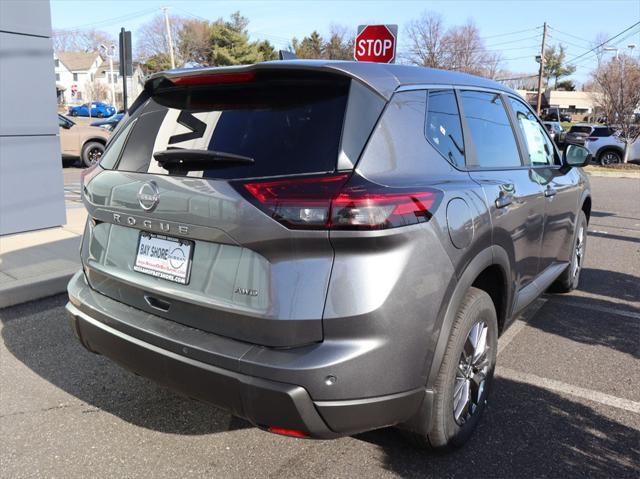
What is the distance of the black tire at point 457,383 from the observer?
2.50 m

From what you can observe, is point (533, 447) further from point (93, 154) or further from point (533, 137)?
point (93, 154)

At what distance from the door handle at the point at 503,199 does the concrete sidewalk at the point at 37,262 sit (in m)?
3.86

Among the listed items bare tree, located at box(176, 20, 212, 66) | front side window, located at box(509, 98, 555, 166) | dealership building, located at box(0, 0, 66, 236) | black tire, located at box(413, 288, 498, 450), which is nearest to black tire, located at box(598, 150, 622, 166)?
front side window, located at box(509, 98, 555, 166)

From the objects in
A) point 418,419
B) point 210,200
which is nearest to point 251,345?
point 210,200

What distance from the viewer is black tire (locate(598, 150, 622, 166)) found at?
885 inches

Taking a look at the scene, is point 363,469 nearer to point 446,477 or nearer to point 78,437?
point 446,477

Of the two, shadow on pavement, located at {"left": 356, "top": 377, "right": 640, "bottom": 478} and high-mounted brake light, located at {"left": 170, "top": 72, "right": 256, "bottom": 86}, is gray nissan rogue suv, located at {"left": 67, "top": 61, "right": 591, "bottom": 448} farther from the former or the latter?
shadow on pavement, located at {"left": 356, "top": 377, "right": 640, "bottom": 478}

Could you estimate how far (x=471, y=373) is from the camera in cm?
290

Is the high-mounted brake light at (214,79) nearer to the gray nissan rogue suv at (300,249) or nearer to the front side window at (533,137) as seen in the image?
the gray nissan rogue suv at (300,249)

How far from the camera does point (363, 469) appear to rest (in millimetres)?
2693

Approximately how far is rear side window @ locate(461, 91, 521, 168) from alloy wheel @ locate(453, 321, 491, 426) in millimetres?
921

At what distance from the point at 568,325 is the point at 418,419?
2.66 m

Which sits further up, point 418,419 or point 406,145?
point 406,145

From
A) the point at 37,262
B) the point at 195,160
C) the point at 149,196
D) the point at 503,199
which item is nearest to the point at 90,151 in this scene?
the point at 37,262
